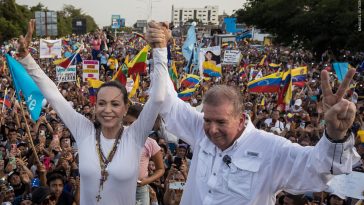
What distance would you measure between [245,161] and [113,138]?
854mm

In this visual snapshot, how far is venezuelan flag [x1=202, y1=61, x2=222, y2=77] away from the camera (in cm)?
1516

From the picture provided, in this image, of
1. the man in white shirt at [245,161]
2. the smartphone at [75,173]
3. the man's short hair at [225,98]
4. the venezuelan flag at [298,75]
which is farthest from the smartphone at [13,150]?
the venezuelan flag at [298,75]

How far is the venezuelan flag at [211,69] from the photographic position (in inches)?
597

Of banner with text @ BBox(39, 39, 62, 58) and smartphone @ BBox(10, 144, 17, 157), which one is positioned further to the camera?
banner with text @ BBox(39, 39, 62, 58)

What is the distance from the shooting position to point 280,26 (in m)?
38.0

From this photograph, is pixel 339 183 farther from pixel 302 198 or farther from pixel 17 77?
pixel 17 77

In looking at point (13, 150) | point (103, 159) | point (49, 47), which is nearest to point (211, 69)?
point (49, 47)

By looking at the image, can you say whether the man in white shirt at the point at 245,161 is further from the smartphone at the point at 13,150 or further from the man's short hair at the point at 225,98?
the smartphone at the point at 13,150

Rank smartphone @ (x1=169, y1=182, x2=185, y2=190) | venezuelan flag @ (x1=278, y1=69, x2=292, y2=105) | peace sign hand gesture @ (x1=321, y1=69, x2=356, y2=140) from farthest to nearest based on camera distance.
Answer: venezuelan flag @ (x1=278, y1=69, x2=292, y2=105) → smartphone @ (x1=169, y1=182, x2=185, y2=190) → peace sign hand gesture @ (x1=321, y1=69, x2=356, y2=140)

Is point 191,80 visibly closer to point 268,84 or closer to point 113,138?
point 268,84

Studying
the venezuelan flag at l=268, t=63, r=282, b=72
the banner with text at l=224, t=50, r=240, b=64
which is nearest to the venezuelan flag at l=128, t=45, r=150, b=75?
the banner with text at l=224, t=50, r=240, b=64

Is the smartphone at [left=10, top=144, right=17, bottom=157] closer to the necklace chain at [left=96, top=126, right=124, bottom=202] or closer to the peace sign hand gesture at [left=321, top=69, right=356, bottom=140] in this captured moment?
the necklace chain at [left=96, top=126, right=124, bottom=202]

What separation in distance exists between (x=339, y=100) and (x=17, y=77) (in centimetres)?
538

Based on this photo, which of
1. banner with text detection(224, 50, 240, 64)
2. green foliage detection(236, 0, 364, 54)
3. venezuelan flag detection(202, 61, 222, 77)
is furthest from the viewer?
green foliage detection(236, 0, 364, 54)
